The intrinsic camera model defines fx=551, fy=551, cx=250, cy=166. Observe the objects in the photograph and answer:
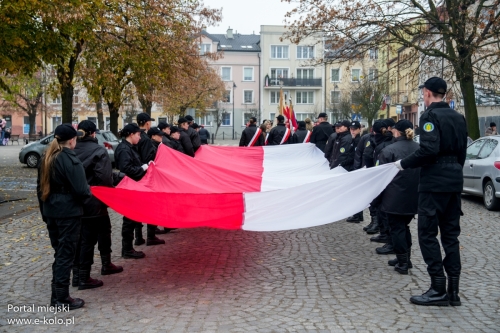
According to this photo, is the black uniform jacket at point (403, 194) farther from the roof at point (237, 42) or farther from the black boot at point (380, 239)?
the roof at point (237, 42)

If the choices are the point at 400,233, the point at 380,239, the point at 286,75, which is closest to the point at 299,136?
the point at 380,239

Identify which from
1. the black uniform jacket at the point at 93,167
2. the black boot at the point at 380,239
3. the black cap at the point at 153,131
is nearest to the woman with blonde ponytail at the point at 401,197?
the black boot at the point at 380,239

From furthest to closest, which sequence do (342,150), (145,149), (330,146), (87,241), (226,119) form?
(226,119), (330,146), (342,150), (145,149), (87,241)

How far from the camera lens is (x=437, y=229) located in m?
6.19

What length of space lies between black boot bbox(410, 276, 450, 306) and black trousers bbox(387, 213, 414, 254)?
1.41m

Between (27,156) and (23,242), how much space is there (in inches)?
692

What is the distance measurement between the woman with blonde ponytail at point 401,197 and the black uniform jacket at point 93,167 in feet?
12.5

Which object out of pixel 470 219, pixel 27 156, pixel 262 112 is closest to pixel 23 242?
pixel 470 219

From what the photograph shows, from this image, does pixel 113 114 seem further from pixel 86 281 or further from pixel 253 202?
pixel 253 202

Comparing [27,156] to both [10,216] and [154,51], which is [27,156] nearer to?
[154,51]

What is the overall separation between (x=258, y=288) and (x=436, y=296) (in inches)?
83.1

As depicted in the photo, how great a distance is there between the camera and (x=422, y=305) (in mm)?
6184

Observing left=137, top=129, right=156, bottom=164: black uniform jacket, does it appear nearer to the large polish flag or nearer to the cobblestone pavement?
the large polish flag

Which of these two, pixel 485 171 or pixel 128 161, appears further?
pixel 485 171
